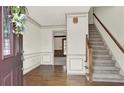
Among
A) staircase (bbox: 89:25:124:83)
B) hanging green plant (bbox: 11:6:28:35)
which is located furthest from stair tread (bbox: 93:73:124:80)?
hanging green plant (bbox: 11:6:28:35)

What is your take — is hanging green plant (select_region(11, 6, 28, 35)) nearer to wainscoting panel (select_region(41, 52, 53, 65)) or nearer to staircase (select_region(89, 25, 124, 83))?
staircase (select_region(89, 25, 124, 83))

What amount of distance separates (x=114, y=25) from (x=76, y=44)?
1.61m

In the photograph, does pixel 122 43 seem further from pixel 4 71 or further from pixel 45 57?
pixel 45 57

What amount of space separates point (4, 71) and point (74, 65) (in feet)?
14.4

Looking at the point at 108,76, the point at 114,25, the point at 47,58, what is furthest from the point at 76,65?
the point at 47,58

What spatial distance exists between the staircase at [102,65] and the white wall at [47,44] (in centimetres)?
277

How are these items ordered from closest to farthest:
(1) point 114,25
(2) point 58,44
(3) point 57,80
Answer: (3) point 57,80 → (1) point 114,25 → (2) point 58,44

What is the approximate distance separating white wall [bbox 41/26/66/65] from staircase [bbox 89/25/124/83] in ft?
9.09

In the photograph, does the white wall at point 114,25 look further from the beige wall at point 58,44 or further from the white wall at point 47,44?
the beige wall at point 58,44

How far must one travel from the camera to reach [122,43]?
5.12 m

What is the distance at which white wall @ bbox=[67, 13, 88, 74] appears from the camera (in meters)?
6.24

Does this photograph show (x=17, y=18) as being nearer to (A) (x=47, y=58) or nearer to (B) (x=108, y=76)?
(B) (x=108, y=76)

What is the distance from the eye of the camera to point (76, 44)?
20.6 feet
